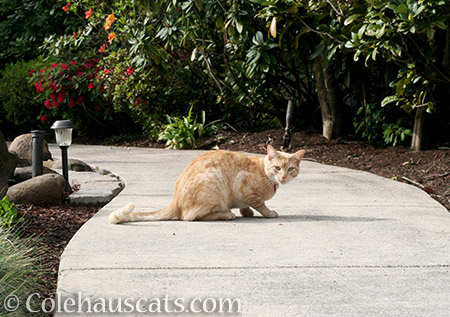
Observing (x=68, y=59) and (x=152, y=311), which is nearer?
(x=152, y=311)

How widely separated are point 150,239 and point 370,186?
3553 millimetres

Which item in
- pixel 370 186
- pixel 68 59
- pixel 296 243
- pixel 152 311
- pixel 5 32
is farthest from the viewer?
pixel 5 32

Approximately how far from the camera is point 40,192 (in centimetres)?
636

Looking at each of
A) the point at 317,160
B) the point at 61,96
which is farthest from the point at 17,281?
the point at 61,96

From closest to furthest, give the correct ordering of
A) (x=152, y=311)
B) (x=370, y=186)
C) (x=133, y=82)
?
(x=152, y=311), (x=370, y=186), (x=133, y=82)

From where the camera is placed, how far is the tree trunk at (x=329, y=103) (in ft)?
35.2

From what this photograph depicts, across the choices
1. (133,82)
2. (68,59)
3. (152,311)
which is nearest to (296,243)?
(152,311)

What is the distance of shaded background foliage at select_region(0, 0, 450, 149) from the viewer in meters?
8.27

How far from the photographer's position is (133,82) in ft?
40.8

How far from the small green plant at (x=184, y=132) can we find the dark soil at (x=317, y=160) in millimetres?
269

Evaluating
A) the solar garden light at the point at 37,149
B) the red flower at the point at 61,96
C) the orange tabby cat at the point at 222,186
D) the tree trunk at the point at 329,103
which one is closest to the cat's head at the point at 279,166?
the orange tabby cat at the point at 222,186

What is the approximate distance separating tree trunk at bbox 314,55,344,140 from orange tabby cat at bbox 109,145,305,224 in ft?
17.3

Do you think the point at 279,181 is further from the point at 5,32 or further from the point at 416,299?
the point at 5,32

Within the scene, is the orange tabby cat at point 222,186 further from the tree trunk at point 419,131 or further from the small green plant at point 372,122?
the small green plant at point 372,122
